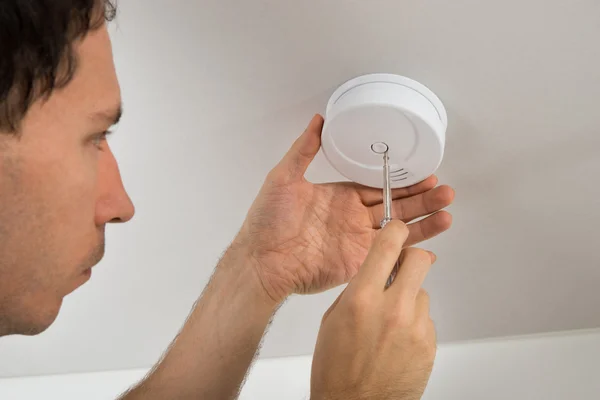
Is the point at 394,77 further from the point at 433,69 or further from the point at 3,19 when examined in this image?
the point at 3,19

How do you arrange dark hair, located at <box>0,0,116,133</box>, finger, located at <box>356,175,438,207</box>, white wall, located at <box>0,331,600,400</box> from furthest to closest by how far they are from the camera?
white wall, located at <box>0,331,600,400</box>, finger, located at <box>356,175,438,207</box>, dark hair, located at <box>0,0,116,133</box>

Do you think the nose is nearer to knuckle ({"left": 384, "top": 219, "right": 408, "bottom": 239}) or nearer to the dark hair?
the dark hair

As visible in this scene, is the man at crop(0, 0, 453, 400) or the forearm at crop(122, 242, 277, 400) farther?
the forearm at crop(122, 242, 277, 400)

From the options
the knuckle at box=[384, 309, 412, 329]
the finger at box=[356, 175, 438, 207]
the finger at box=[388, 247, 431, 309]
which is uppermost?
the finger at box=[356, 175, 438, 207]

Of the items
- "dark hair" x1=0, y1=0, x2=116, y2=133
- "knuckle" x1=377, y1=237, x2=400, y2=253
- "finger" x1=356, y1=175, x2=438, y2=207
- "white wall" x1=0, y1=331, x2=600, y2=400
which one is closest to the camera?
"dark hair" x1=0, y1=0, x2=116, y2=133

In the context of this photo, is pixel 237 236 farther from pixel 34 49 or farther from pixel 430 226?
pixel 34 49

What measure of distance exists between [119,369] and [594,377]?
2.65 ft

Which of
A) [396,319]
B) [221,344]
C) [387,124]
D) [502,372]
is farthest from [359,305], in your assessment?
[502,372]

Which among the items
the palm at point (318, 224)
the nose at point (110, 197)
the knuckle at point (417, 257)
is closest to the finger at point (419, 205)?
the palm at point (318, 224)

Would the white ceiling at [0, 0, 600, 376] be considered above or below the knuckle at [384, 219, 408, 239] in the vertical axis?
above

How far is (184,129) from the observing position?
0.69 metres

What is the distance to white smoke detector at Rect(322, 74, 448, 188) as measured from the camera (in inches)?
23.7

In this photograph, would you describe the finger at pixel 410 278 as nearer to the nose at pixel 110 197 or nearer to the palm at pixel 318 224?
the palm at pixel 318 224

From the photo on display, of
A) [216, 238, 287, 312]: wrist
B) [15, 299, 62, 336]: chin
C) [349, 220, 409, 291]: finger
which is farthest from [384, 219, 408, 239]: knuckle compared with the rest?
[15, 299, 62, 336]: chin
